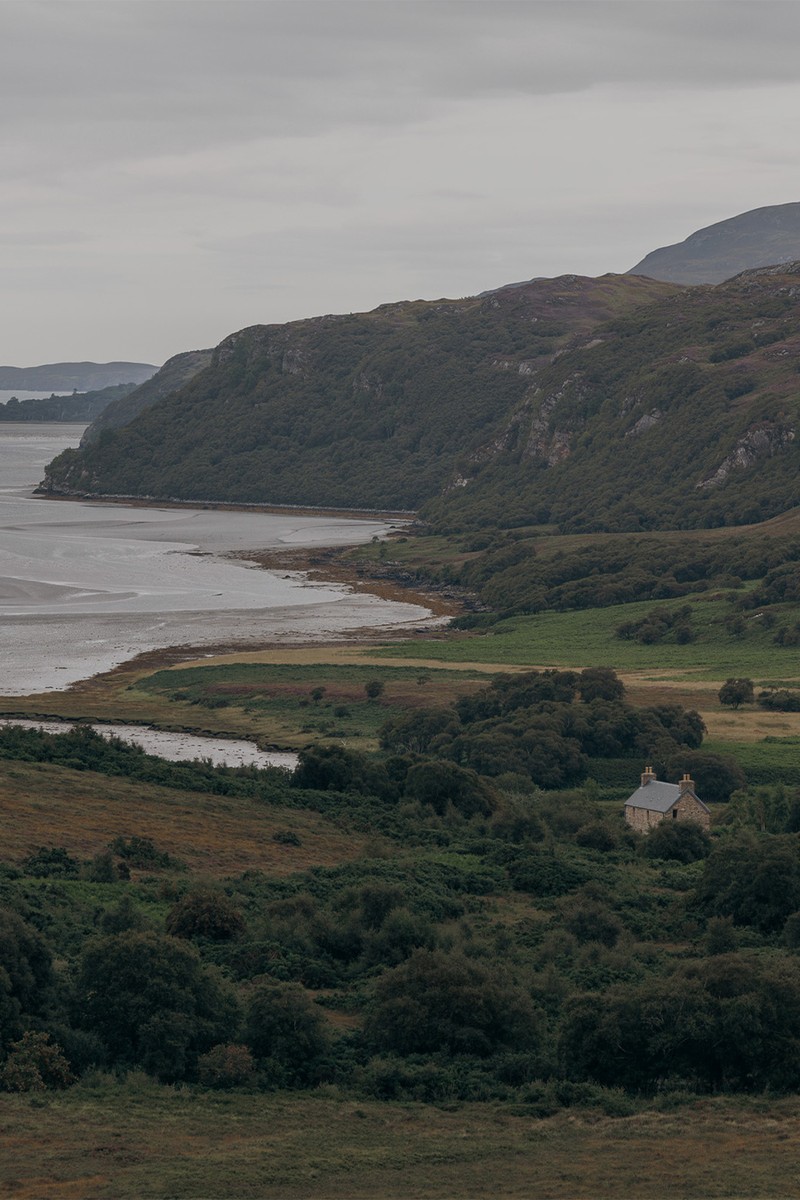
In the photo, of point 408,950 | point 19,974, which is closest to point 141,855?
point 408,950

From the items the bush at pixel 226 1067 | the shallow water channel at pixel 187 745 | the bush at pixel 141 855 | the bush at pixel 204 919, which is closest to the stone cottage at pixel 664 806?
the shallow water channel at pixel 187 745

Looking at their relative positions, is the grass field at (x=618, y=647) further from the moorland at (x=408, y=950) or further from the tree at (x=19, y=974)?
the tree at (x=19, y=974)

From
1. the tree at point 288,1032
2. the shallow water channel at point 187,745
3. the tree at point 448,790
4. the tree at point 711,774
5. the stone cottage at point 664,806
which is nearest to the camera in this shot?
the tree at point 288,1032

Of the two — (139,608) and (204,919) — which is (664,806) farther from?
(139,608)

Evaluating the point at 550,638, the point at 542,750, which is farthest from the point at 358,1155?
the point at 550,638

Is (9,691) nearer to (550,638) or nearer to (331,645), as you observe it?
(331,645)

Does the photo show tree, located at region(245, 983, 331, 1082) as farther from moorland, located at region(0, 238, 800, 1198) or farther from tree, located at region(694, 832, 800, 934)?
tree, located at region(694, 832, 800, 934)
